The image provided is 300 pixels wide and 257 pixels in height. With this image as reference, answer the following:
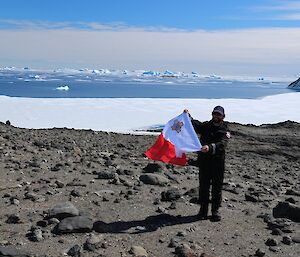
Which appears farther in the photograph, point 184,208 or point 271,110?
point 271,110

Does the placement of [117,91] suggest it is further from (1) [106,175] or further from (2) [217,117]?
(2) [217,117]

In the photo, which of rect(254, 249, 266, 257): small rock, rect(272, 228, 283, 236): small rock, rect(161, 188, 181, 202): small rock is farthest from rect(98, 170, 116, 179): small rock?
rect(254, 249, 266, 257): small rock

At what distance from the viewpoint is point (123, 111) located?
2455 cm

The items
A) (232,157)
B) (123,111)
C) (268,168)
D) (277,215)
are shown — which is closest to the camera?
(277,215)

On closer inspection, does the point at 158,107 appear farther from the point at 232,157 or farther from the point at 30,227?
the point at 30,227

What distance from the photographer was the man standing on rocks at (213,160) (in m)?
5.44

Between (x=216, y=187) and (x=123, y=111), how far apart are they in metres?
19.1

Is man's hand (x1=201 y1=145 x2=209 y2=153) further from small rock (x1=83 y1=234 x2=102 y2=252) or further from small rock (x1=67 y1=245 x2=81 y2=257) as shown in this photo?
small rock (x1=67 y1=245 x2=81 y2=257)

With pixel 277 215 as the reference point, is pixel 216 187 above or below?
above

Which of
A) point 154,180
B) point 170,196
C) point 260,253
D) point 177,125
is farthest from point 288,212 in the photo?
point 154,180

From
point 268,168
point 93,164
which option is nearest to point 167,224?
point 93,164

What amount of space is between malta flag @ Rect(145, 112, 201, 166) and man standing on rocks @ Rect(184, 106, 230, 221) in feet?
0.46

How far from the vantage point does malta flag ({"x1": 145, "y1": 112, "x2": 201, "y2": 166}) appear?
574 centimetres

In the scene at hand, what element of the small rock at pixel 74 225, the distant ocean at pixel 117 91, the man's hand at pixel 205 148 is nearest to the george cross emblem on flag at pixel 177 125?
the man's hand at pixel 205 148
